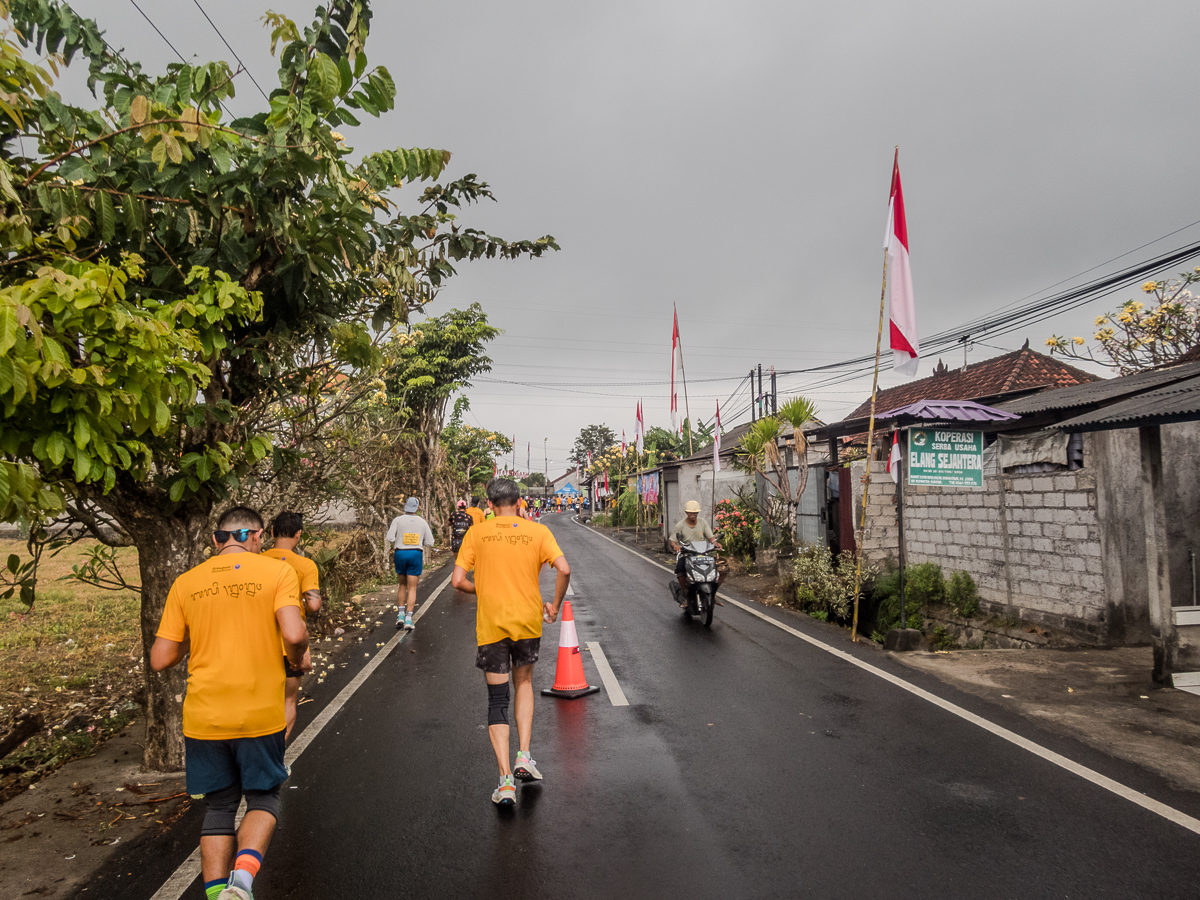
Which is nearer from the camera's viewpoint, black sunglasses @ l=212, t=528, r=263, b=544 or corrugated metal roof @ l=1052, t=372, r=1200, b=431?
black sunglasses @ l=212, t=528, r=263, b=544

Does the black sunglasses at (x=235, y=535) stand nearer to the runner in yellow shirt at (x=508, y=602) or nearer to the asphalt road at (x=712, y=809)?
the runner in yellow shirt at (x=508, y=602)

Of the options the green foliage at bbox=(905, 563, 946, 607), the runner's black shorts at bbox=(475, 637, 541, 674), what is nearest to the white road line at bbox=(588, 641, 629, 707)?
the runner's black shorts at bbox=(475, 637, 541, 674)

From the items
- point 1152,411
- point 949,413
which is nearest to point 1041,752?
point 1152,411

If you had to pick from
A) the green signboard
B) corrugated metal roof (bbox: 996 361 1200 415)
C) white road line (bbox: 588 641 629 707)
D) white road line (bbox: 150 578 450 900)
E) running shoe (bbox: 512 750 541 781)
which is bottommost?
white road line (bbox: 150 578 450 900)

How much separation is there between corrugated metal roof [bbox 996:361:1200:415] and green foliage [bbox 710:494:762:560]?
833cm

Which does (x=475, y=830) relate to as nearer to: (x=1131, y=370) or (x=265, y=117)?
(x=265, y=117)

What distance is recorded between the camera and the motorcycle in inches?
409

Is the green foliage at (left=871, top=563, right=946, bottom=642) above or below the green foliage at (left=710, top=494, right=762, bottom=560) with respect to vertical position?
below

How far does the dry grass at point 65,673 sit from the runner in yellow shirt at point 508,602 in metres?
3.43

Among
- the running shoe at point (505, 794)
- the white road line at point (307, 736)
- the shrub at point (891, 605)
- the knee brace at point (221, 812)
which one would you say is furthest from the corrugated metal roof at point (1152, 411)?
the white road line at point (307, 736)

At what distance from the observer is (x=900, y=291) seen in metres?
9.26

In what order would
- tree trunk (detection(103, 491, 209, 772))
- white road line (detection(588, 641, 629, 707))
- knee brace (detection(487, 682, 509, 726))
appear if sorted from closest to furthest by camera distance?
1. knee brace (detection(487, 682, 509, 726))
2. tree trunk (detection(103, 491, 209, 772))
3. white road line (detection(588, 641, 629, 707))

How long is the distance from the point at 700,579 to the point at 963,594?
3.90m

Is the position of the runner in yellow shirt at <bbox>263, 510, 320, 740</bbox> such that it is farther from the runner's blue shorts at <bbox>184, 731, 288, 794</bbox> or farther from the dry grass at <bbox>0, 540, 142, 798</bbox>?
the dry grass at <bbox>0, 540, 142, 798</bbox>
